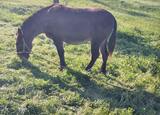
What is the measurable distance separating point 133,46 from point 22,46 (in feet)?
19.6

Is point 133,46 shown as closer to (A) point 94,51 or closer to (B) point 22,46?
(A) point 94,51

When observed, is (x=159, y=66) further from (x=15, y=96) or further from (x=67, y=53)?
(x=15, y=96)

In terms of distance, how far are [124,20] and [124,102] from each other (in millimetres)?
16956

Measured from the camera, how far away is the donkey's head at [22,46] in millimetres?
12170

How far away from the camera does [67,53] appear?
14.2 m

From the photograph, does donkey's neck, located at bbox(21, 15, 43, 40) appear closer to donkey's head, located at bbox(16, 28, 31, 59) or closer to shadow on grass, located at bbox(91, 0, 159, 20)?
donkey's head, located at bbox(16, 28, 31, 59)

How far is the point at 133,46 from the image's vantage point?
1666cm

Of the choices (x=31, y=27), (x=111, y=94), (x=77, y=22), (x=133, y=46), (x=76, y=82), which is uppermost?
(x=77, y=22)

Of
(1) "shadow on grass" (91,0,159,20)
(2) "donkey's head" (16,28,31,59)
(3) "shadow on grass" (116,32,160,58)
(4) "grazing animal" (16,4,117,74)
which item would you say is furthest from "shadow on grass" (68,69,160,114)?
(1) "shadow on grass" (91,0,159,20)

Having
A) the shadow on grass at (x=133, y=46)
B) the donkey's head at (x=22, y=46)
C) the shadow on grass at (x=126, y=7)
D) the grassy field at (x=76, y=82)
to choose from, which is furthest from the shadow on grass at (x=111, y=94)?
the shadow on grass at (x=126, y=7)

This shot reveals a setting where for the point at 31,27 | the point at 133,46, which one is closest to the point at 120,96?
the point at 31,27

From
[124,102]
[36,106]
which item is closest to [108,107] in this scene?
[124,102]

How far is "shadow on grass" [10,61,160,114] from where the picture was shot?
988 cm

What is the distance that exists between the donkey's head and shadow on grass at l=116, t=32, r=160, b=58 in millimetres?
4521
